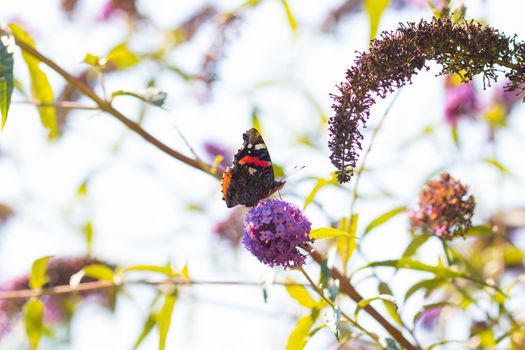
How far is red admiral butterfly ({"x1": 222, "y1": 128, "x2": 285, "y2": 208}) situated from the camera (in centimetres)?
172

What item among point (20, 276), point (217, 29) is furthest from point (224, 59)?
point (20, 276)

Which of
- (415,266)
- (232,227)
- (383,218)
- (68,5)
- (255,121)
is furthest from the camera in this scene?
(68,5)

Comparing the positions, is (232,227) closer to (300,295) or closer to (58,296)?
(58,296)

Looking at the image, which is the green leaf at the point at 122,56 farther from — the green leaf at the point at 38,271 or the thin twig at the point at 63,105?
the green leaf at the point at 38,271

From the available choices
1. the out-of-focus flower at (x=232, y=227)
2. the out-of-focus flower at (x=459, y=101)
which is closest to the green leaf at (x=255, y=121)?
the out-of-focus flower at (x=232, y=227)

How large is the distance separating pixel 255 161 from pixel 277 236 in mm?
379

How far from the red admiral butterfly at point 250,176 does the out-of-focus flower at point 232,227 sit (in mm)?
1074

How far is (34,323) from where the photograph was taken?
2082 mm

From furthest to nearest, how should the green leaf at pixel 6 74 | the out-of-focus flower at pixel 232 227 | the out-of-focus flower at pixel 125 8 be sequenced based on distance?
the out-of-focus flower at pixel 125 8
the out-of-focus flower at pixel 232 227
the green leaf at pixel 6 74

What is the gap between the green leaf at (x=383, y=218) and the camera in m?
1.84

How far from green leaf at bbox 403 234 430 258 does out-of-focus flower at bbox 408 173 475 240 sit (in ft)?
0.09

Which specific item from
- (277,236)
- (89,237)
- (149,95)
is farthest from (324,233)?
(89,237)

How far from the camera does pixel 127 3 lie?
3.17 m

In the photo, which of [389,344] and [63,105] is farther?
[63,105]
